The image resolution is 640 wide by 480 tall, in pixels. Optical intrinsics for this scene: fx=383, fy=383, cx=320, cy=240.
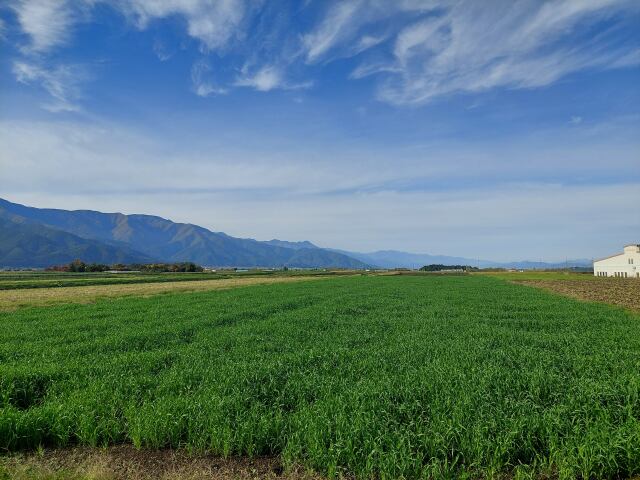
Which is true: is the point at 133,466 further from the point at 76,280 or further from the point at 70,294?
the point at 76,280

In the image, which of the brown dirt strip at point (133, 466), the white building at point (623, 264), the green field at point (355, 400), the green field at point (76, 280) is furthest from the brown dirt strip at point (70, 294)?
the white building at point (623, 264)

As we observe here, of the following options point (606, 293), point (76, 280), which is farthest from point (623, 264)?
point (76, 280)

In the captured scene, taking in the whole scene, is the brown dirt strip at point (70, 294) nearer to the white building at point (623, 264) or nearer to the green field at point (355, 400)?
the green field at point (355, 400)

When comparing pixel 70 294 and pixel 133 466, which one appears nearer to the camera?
pixel 133 466

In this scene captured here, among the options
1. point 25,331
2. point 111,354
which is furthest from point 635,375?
point 25,331

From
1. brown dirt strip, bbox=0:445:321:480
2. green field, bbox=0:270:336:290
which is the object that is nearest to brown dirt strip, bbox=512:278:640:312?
brown dirt strip, bbox=0:445:321:480

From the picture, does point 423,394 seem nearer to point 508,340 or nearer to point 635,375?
point 635,375

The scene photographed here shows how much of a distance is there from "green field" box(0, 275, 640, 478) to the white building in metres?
133

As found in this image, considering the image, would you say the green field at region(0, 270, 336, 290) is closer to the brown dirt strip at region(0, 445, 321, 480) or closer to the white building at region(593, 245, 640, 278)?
the brown dirt strip at region(0, 445, 321, 480)

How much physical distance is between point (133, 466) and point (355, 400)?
495cm

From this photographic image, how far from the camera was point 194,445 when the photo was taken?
836 cm

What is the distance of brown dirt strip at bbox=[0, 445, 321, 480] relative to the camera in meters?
7.29

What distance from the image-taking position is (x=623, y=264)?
125 m

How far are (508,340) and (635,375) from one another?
6934mm
